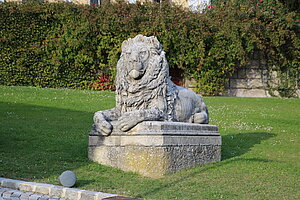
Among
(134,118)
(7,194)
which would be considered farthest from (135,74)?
(7,194)

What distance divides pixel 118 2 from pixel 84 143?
44.8 feet

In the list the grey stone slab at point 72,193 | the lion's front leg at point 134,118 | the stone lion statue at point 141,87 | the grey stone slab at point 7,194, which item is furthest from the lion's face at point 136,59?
the grey stone slab at point 7,194

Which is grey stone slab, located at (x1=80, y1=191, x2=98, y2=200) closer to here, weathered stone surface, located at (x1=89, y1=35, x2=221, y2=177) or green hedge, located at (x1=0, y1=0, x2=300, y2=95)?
weathered stone surface, located at (x1=89, y1=35, x2=221, y2=177)

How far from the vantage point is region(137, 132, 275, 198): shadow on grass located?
707cm

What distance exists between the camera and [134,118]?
7.39 metres

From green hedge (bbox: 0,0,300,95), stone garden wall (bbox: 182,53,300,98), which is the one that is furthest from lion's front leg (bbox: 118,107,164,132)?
stone garden wall (bbox: 182,53,300,98)

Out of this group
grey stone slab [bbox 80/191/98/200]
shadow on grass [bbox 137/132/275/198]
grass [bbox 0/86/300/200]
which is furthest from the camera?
shadow on grass [bbox 137/132/275/198]

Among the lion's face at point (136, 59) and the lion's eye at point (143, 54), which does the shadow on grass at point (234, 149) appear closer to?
the lion's face at point (136, 59)

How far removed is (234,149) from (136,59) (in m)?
3.74

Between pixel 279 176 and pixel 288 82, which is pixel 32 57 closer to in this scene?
pixel 288 82

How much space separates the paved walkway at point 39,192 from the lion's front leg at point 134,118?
1556 millimetres

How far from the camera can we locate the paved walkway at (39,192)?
6043 mm

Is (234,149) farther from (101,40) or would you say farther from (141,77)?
(101,40)

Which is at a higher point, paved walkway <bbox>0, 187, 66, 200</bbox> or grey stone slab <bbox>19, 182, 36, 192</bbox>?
grey stone slab <bbox>19, 182, 36, 192</bbox>
